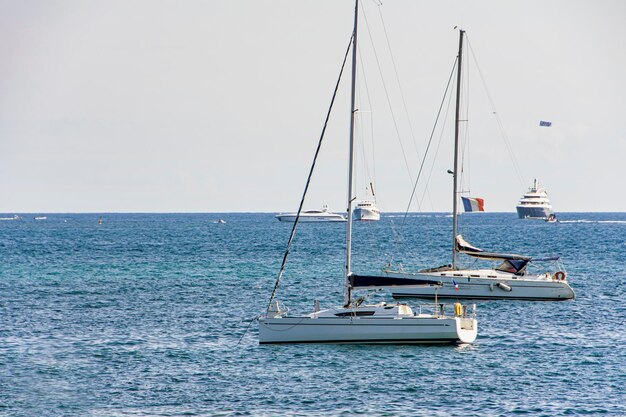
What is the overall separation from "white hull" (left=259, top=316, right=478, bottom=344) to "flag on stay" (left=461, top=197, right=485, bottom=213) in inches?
982

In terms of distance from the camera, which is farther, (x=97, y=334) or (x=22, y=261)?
(x=22, y=261)

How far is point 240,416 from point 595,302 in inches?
1453

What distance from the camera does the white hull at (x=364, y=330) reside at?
46.2 meters

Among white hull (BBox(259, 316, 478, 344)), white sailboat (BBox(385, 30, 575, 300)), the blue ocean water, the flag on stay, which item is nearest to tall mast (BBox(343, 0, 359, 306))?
white hull (BBox(259, 316, 478, 344))

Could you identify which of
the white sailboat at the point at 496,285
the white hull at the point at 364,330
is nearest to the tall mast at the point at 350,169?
the white hull at the point at 364,330

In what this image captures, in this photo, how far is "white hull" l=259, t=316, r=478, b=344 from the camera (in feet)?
152

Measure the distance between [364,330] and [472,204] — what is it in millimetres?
27893

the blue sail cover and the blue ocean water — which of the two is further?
the blue sail cover

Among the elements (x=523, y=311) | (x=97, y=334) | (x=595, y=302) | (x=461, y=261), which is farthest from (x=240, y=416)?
(x=461, y=261)

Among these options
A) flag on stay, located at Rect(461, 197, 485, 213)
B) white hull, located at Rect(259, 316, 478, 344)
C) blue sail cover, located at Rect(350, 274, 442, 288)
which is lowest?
white hull, located at Rect(259, 316, 478, 344)

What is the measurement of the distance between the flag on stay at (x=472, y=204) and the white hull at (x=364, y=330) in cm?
2494

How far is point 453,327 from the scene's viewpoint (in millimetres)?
46250

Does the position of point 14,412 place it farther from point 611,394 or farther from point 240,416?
point 611,394

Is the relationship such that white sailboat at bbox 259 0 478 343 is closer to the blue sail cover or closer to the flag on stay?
the blue sail cover
